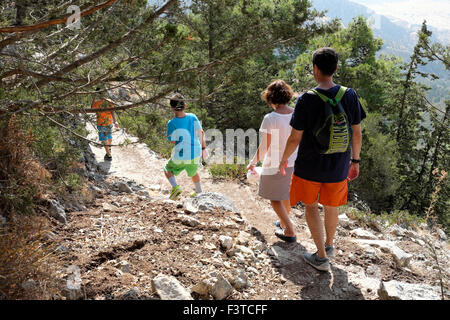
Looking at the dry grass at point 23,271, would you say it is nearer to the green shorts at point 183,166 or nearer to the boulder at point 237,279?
the boulder at point 237,279

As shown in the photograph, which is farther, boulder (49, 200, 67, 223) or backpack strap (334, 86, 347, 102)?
boulder (49, 200, 67, 223)

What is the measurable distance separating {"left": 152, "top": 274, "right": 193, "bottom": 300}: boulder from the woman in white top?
1.61 meters

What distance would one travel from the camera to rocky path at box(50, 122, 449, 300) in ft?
8.70

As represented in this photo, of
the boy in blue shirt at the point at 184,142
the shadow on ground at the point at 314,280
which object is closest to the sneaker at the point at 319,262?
the shadow on ground at the point at 314,280

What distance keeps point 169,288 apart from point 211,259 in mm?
680

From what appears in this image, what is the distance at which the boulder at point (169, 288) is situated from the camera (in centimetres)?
247

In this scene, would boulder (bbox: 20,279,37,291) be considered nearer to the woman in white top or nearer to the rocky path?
the rocky path

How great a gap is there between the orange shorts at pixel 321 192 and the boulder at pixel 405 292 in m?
0.78

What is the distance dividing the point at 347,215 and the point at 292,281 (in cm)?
286

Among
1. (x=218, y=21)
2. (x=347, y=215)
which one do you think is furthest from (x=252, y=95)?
(x=347, y=215)

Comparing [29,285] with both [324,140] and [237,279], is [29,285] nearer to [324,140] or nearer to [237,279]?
[237,279]

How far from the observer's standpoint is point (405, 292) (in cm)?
262

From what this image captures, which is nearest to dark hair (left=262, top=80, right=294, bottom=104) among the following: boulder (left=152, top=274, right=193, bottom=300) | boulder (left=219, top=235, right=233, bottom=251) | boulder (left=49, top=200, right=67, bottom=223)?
boulder (left=219, top=235, right=233, bottom=251)
